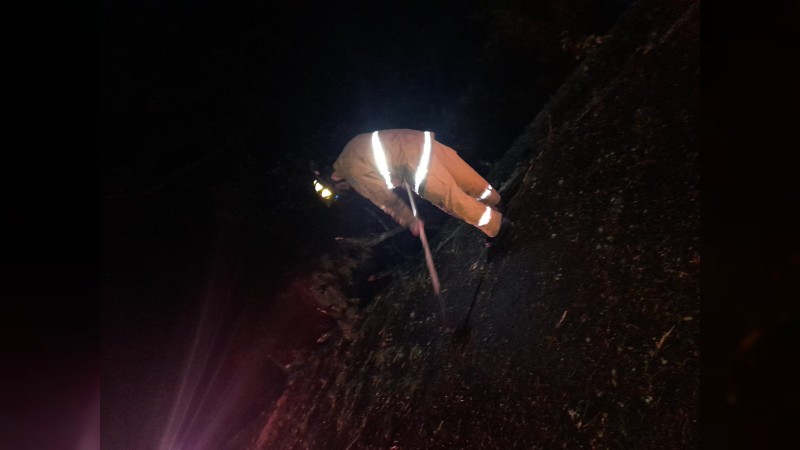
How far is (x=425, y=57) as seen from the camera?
637cm

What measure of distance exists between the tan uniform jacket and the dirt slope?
3.19 ft

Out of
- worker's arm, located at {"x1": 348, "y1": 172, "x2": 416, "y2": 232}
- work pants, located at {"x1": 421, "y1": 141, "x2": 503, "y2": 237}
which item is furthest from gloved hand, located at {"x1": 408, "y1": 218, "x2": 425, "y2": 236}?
work pants, located at {"x1": 421, "y1": 141, "x2": 503, "y2": 237}

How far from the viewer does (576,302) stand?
2.93m

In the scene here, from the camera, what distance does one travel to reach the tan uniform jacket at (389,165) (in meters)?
4.02

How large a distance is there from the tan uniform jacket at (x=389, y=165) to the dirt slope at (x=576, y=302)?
3.19 ft

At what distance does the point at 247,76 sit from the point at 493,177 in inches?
156

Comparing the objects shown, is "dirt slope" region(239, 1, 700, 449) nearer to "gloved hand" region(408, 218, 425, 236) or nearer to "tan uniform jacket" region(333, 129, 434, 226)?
"gloved hand" region(408, 218, 425, 236)

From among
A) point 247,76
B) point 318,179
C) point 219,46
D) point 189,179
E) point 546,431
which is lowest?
point 546,431

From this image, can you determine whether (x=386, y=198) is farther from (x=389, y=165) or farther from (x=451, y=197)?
(x=451, y=197)

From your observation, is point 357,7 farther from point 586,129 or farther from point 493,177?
point 586,129

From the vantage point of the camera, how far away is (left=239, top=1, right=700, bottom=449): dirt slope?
2.43m

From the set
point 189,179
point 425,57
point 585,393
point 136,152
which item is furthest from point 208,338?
point 585,393

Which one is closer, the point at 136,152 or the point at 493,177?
the point at 493,177

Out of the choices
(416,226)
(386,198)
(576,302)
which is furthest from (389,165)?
(576,302)
